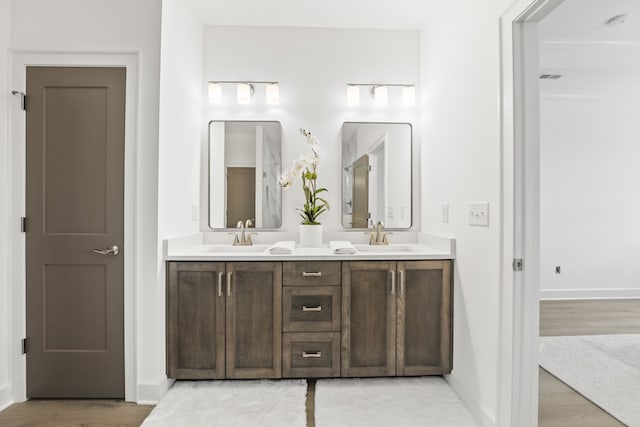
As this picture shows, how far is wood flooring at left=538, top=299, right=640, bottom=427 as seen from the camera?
6.48 feet

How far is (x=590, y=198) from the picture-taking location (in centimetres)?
448

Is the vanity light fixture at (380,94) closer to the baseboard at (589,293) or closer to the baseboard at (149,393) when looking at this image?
the baseboard at (149,393)

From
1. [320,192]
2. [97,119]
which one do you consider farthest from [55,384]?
[320,192]

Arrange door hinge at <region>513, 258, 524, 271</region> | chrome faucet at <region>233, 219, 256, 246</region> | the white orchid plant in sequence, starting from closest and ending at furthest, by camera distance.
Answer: door hinge at <region>513, 258, 524, 271</region> < the white orchid plant < chrome faucet at <region>233, 219, 256, 246</region>

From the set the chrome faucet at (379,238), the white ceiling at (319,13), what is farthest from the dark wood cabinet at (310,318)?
the white ceiling at (319,13)

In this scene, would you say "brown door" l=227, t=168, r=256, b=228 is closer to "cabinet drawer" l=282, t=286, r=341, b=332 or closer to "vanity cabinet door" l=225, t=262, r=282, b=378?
"vanity cabinet door" l=225, t=262, r=282, b=378

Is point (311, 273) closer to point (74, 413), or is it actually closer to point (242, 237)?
point (242, 237)

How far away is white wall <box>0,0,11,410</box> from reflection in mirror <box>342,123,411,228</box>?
2.18 meters

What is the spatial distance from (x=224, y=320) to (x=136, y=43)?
174 cm

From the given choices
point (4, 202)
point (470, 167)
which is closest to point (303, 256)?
point (470, 167)

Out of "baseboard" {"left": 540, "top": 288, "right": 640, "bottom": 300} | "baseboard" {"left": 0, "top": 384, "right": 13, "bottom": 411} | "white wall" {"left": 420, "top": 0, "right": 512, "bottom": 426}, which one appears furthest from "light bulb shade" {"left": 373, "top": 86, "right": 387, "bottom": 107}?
"baseboard" {"left": 540, "top": 288, "right": 640, "bottom": 300}

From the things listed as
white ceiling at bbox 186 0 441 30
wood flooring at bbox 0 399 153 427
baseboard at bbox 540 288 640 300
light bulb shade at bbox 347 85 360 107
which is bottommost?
wood flooring at bbox 0 399 153 427

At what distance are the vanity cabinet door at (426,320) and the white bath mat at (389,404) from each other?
0.11 meters

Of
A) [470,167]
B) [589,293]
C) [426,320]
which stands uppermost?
[470,167]
